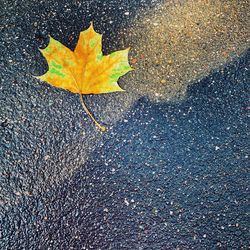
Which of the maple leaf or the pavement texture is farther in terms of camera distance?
the maple leaf

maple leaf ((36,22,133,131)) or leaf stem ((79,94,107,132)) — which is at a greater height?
maple leaf ((36,22,133,131))

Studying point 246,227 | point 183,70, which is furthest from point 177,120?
point 246,227

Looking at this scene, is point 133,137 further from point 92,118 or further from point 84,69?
point 84,69

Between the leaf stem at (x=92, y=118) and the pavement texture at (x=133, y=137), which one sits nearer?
the pavement texture at (x=133, y=137)

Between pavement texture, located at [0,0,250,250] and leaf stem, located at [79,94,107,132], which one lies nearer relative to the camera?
pavement texture, located at [0,0,250,250]

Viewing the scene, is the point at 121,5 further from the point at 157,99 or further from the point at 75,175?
the point at 75,175

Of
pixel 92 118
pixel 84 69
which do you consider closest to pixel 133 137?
pixel 92 118
